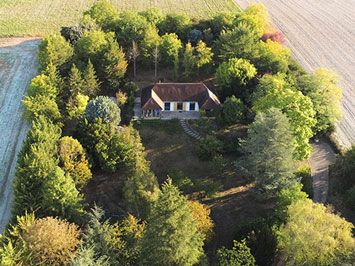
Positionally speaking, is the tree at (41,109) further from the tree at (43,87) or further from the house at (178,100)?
the house at (178,100)

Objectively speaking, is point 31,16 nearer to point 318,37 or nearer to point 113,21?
point 113,21

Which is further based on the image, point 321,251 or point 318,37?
point 318,37

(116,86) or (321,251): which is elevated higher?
(321,251)

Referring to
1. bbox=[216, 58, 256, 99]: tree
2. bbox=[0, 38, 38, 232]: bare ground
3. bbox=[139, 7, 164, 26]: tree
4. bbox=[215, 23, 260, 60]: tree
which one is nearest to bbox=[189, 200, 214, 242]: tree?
bbox=[0, 38, 38, 232]: bare ground

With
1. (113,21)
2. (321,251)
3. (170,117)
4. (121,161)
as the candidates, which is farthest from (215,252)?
(113,21)

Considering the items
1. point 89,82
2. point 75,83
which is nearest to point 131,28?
point 89,82

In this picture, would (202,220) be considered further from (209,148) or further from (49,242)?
(49,242)
